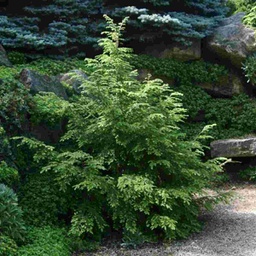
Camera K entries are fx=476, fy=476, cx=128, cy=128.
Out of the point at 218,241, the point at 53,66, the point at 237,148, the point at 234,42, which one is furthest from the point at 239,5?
the point at 218,241

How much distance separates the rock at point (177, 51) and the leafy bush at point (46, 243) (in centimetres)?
577

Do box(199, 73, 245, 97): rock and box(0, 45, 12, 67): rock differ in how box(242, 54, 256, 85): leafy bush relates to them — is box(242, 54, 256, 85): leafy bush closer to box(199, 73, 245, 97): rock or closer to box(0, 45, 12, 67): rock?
box(199, 73, 245, 97): rock

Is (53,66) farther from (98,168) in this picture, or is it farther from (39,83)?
(98,168)

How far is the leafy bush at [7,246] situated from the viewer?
5.11 meters

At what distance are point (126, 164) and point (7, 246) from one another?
7.21ft

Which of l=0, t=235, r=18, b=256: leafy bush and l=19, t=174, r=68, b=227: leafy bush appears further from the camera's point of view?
l=19, t=174, r=68, b=227: leafy bush

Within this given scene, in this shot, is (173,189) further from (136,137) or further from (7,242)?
(7,242)

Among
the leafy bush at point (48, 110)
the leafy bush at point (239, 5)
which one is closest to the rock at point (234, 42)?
the leafy bush at point (239, 5)

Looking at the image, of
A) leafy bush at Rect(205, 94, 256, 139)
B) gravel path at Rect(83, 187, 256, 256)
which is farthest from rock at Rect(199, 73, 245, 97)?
gravel path at Rect(83, 187, 256, 256)

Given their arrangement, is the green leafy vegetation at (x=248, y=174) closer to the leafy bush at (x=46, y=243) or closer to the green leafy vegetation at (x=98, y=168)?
the green leafy vegetation at (x=98, y=168)

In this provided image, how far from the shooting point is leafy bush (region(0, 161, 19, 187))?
19.8 feet

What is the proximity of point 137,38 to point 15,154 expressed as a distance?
16.5 feet

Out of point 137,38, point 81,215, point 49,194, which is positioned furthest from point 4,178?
point 137,38

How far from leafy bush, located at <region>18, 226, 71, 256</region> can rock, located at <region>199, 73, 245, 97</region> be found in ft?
19.6
